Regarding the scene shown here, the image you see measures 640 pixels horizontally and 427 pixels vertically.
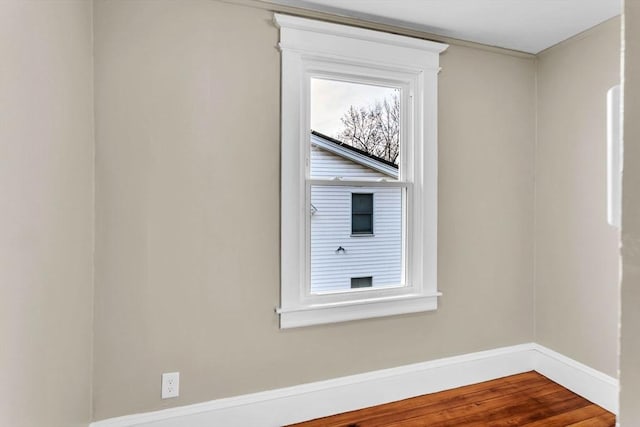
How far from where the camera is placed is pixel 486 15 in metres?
2.15

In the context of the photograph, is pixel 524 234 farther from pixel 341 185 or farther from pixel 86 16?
pixel 86 16

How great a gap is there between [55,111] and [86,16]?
0.64 meters

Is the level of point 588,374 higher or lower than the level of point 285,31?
lower

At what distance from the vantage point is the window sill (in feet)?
6.88

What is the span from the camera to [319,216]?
7.35ft

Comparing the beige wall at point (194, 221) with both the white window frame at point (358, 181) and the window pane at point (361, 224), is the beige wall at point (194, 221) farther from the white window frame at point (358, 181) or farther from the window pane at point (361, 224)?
the window pane at point (361, 224)

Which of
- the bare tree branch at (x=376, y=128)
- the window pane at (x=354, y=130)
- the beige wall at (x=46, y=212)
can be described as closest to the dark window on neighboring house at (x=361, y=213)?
→ the window pane at (x=354, y=130)

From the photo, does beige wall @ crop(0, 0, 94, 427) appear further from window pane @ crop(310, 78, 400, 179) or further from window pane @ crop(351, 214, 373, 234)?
window pane @ crop(351, 214, 373, 234)

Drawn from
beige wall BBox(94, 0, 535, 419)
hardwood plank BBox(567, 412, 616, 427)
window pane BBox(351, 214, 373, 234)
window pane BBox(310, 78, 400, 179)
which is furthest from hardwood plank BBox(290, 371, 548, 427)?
window pane BBox(310, 78, 400, 179)

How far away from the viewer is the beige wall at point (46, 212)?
3.39 ft

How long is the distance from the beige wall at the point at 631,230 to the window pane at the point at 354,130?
192cm

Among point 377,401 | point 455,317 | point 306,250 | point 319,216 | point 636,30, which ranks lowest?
point 377,401

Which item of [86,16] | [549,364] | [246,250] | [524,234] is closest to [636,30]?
[246,250]

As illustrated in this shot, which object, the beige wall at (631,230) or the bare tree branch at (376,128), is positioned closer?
the beige wall at (631,230)
